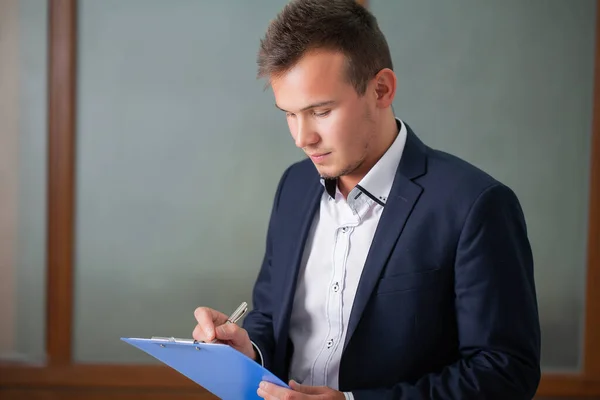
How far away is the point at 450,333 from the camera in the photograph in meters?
1.36

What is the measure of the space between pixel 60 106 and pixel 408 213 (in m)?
1.87

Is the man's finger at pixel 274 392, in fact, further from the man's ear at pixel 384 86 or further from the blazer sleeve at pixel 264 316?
the man's ear at pixel 384 86

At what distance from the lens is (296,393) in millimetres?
1191

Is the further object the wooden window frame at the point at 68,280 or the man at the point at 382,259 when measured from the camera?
the wooden window frame at the point at 68,280

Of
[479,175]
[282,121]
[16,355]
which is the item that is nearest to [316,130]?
[479,175]

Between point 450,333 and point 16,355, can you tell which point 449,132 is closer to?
point 450,333

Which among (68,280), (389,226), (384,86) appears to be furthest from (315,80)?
(68,280)

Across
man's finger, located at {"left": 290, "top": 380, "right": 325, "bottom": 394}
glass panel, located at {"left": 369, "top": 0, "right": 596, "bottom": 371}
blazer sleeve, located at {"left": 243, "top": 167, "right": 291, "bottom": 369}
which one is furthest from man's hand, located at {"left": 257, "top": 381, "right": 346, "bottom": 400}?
glass panel, located at {"left": 369, "top": 0, "right": 596, "bottom": 371}

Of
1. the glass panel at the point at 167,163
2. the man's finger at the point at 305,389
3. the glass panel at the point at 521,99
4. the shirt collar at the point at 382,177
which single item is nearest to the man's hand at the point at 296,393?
the man's finger at the point at 305,389

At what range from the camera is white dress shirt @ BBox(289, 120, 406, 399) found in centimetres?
142

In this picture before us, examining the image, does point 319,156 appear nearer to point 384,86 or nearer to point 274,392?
point 384,86

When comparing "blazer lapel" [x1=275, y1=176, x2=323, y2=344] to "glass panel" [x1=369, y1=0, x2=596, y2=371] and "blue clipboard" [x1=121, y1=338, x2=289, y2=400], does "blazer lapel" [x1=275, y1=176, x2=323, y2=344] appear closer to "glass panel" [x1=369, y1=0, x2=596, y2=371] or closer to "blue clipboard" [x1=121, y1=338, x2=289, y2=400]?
"blue clipboard" [x1=121, y1=338, x2=289, y2=400]

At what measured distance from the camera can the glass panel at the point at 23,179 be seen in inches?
106

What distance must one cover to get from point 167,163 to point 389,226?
1.57m
